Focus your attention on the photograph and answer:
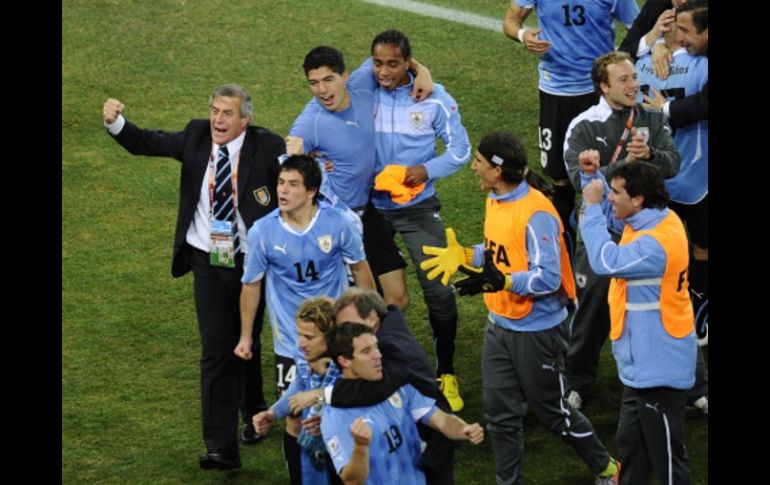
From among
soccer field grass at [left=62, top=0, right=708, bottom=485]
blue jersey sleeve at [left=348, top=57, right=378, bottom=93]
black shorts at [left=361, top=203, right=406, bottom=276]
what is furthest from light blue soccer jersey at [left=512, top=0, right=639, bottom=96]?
black shorts at [left=361, top=203, right=406, bottom=276]

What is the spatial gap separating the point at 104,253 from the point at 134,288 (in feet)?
1.96

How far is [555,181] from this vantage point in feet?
30.2

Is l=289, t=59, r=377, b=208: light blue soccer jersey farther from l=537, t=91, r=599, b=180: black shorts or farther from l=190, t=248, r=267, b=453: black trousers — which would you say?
l=537, t=91, r=599, b=180: black shorts

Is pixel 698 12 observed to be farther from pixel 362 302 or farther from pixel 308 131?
pixel 362 302

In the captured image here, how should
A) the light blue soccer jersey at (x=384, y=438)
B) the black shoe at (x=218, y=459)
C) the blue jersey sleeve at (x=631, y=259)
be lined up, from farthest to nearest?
the black shoe at (x=218, y=459), the blue jersey sleeve at (x=631, y=259), the light blue soccer jersey at (x=384, y=438)

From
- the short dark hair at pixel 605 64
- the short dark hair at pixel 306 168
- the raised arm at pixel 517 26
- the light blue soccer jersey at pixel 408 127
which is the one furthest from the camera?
the raised arm at pixel 517 26

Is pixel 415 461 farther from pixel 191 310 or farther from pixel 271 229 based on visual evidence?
pixel 191 310

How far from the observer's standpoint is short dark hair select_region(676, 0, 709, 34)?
7762mm

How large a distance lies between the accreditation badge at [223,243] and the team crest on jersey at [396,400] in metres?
1.75

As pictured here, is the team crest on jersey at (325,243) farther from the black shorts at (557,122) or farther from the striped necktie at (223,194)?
the black shorts at (557,122)

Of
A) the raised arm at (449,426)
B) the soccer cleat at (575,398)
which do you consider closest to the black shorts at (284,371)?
the raised arm at (449,426)

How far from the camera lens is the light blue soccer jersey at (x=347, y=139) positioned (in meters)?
7.74

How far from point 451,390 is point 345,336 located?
243 cm

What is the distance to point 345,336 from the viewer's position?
5605 mm
